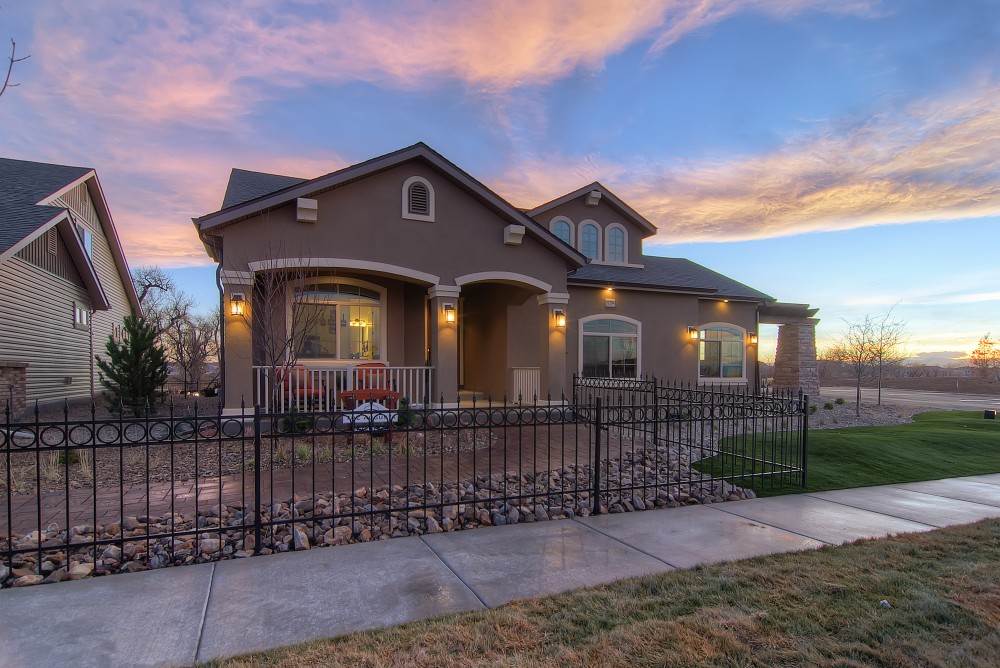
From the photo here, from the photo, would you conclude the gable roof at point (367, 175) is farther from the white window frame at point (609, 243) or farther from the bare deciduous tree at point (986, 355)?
the bare deciduous tree at point (986, 355)

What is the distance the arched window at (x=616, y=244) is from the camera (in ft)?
58.3

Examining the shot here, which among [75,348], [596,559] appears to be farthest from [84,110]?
[596,559]

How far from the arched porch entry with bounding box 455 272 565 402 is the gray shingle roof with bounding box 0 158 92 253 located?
11.0 m

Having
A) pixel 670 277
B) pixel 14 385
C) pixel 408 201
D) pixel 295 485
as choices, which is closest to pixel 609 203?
pixel 670 277

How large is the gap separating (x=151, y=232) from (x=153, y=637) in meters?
24.5

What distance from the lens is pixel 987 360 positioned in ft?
131

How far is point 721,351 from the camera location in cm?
1866

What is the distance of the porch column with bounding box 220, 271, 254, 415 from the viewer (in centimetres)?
1024

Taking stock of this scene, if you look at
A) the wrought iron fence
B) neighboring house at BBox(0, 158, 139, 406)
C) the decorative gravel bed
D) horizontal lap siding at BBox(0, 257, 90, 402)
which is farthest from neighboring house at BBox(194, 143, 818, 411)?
Result: horizontal lap siding at BBox(0, 257, 90, 402)

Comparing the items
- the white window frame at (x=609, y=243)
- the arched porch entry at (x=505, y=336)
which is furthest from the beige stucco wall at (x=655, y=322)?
the white window frame at (x=609, y=243)

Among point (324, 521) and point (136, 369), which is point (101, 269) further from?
point (324, 521)

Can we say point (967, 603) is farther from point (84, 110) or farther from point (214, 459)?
point (84, 110)

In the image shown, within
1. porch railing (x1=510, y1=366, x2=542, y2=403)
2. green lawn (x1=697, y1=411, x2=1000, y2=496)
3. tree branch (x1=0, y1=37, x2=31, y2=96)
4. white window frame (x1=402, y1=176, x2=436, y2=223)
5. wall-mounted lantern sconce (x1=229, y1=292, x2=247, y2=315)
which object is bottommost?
green lawn (x1=697, y1=411, x2=1000, y2=496)

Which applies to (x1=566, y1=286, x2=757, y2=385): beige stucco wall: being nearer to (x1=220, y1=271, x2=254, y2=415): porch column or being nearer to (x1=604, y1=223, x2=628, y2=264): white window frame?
(x1=604, y1=223, x2=628, y2=264): white window frame
